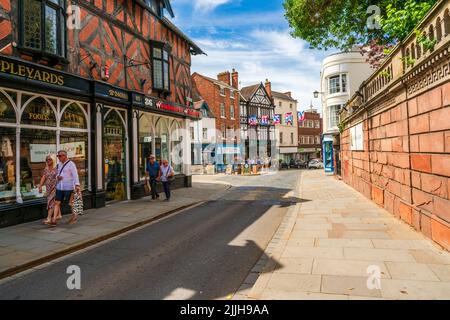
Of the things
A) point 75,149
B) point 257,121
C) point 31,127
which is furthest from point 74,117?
point 257,121

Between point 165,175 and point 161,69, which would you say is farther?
point 161,69

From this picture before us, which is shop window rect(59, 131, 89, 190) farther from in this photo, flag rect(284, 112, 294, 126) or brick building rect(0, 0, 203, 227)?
flag rect(284, 112, 294, 126)

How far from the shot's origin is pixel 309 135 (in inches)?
2398

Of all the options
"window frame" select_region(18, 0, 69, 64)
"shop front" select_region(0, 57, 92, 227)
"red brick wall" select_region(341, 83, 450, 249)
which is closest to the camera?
"red brick wall" select_region(341, 83, 450, 249)

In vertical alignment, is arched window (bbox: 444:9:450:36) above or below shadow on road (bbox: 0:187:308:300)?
above

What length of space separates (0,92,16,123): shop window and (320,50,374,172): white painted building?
2400cm

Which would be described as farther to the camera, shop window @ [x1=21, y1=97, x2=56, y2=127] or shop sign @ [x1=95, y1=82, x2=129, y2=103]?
shop sign @ [x1=95, y1=82, x2=129, y2=103]

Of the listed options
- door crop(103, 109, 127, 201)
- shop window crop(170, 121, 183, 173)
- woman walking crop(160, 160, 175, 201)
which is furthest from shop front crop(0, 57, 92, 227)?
shop window crop(170, 121, 183, 173)

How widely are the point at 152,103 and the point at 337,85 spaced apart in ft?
66.6

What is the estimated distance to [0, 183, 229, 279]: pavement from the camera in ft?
19.6

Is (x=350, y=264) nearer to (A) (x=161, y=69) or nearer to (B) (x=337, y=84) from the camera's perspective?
(A) (x=161, y=69)

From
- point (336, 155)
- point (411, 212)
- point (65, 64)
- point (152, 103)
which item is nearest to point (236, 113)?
point (336, 155)

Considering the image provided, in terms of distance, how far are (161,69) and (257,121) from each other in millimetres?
34298

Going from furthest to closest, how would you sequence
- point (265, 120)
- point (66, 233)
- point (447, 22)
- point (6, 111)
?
point (265, 120) < point (6, 111) < point (66, 233) < point (447, 22)
